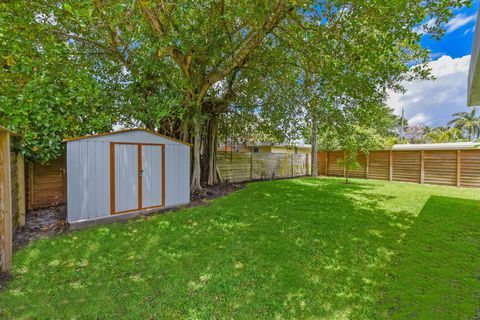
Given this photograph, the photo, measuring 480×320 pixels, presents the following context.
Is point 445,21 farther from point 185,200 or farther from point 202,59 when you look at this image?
point 185,200

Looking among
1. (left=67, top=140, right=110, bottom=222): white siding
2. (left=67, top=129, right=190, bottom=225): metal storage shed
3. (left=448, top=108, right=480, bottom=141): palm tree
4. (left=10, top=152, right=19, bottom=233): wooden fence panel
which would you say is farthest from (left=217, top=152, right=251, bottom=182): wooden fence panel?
(left=448, top=108, right=480, bottom=141): palm tree

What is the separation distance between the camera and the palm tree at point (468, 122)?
2284 centimetres

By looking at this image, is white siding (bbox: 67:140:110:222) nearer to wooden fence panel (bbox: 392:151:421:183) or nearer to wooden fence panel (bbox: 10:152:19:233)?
wooden fence panel (bbox: 10:152:19:233)

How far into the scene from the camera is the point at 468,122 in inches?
893

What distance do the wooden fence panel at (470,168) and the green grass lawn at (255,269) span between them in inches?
223

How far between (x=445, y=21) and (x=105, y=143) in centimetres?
655

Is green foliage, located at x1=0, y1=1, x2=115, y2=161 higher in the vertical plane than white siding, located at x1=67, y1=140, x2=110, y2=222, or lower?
higher

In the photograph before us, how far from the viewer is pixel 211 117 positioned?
8156 millimetres

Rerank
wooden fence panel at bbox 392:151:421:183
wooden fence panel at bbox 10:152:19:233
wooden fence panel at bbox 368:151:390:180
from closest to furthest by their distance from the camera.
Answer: wooden fence panel at bbox 10:152:19:233, wooden fence panel at bbox 392:151:421:183, wooden fence panel at bbox 368:151:390:180

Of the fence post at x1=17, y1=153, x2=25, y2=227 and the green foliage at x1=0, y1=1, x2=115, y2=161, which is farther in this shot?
the fence post at x1=17, y1=153, x2=25, y2=227

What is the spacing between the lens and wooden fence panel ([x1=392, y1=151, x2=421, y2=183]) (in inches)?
390

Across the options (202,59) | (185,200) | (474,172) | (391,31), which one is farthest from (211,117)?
(474,172)

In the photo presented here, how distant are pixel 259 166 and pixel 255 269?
797 cm

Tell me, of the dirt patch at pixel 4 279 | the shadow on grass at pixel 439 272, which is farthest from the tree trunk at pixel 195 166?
the shadow on grass at pixel 439 272
